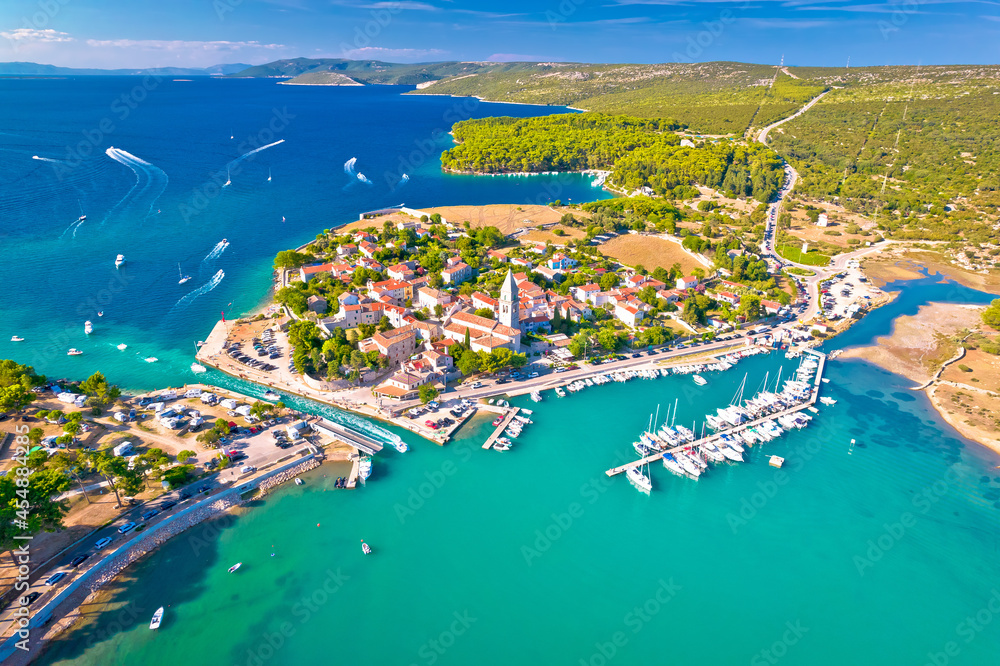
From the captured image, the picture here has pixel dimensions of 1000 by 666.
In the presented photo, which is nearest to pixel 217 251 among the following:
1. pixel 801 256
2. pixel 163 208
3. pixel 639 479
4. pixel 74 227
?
pixel 74 227

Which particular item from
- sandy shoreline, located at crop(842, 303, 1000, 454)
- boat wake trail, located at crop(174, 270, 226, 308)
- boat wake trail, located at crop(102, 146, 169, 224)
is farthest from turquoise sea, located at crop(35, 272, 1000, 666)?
boat wake trail, located at crop(102, 146, 169, 224)

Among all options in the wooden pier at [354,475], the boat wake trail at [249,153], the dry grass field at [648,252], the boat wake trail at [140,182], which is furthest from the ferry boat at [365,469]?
the boat wake trail at [249,153]

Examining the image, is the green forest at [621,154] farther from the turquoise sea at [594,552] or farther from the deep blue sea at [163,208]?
the turquoise sea at [594,552]

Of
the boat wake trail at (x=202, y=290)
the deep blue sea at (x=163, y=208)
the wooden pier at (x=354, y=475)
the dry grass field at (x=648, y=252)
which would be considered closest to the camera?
the wooden pier at (x=354, y=475)

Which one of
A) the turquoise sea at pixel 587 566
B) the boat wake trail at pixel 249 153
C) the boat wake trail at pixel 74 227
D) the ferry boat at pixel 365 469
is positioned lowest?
the turquoise sea at pixel 587 566

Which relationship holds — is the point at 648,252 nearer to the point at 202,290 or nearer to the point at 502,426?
the point at 502,426

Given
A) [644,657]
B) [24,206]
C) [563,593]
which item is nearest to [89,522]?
[563,593]

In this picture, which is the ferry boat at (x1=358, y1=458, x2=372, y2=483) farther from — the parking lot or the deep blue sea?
the parking lot
